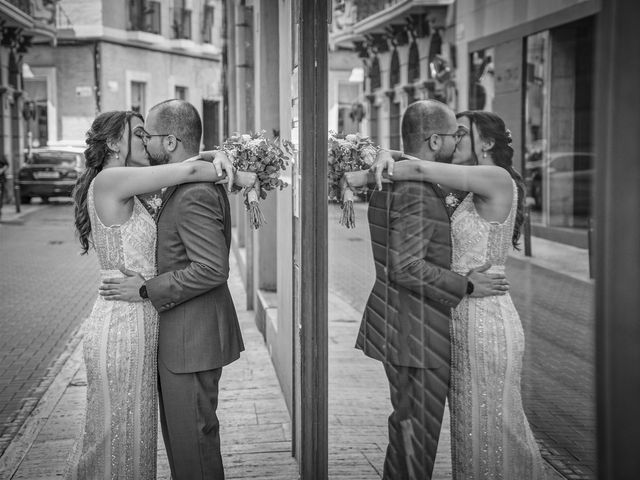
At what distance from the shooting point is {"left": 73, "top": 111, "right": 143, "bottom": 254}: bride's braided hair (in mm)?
3846

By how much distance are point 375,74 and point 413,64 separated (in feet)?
1.86

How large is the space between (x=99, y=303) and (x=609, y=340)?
2713 millimetres

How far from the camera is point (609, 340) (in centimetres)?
150

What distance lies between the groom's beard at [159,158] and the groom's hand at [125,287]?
1.57 feet

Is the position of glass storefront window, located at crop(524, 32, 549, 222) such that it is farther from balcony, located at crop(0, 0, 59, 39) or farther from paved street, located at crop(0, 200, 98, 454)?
paved street, located at crop(0, 200, 98, 454)

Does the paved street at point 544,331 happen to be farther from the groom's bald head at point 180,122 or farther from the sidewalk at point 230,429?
the sidewalk at point 230,429

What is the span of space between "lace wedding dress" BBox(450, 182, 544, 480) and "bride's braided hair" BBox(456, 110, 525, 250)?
0.03 meters

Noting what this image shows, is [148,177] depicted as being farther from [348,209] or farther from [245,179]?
[348,209]

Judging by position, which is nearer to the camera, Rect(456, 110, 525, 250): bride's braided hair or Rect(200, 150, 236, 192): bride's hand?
Rect(456, 110, 525, 250): bride's braided hair

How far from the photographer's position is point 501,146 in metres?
3.40

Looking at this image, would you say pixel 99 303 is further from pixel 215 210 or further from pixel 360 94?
→ pixel 360 94

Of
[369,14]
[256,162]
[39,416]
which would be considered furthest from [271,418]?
[369,14]

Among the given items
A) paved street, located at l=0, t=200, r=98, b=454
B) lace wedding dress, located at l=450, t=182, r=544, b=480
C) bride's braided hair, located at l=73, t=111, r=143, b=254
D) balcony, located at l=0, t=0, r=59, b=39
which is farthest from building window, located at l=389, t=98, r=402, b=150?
paved street, located at l=0, t=200, r=98, b=454

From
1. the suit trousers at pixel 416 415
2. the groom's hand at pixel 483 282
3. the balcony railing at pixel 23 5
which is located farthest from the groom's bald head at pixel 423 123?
the balcony railing at pixel 23 5
